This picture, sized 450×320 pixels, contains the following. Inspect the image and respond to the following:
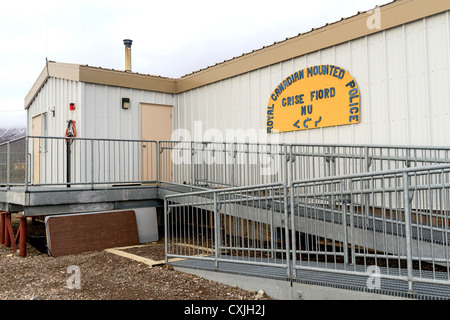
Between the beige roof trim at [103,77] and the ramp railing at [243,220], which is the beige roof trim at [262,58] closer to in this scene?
the beige roof trim at [103,77]

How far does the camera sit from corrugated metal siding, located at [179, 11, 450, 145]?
6.30 m

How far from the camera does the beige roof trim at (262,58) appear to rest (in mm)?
6629

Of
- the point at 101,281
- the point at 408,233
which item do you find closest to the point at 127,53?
the point at 101,281

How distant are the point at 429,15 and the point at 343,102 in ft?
6.59

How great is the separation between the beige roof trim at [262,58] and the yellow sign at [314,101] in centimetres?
54

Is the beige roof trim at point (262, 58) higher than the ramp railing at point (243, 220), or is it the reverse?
the beige roof trim at point (262, 58)

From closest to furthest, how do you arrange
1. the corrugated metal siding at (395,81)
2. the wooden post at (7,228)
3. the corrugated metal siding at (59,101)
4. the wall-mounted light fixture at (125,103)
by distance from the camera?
the corrugated metal siding at (395,81) < the wooden post at (7,228) < the corrugated metal siding at (59,101) < the wall-mounted light fixture at (125,103)

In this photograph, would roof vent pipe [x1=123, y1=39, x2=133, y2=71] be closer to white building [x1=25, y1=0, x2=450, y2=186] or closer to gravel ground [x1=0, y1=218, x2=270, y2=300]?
white building [x1=25, y1=0, x2=450, y2=186]

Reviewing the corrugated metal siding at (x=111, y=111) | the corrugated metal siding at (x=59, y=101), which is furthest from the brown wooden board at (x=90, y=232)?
the corrugated metal siding at (x=59, y=101)

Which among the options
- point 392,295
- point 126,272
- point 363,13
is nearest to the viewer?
point 392,295
